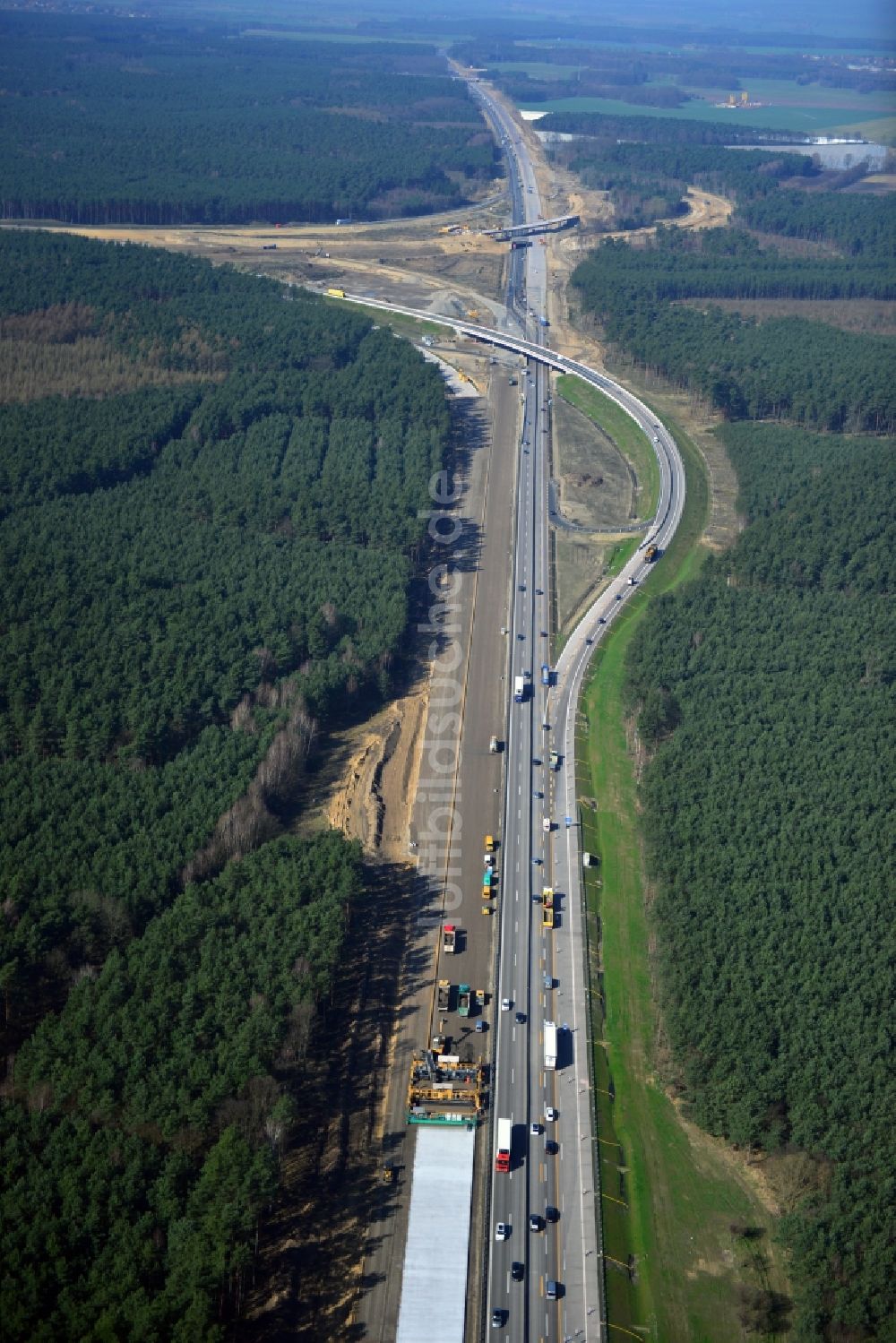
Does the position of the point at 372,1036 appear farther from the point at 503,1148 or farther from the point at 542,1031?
the point at 503,1148

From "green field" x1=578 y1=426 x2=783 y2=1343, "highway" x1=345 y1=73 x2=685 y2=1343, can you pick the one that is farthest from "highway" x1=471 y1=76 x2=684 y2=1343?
"green field" x1=578 y1=426 x2=783 y2=1343

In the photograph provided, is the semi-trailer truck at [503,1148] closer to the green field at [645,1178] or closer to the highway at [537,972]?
the highway at [537,972]

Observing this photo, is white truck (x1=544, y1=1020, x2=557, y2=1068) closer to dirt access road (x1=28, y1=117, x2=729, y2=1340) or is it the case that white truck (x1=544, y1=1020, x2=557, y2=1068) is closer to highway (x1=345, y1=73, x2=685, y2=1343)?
highway (x1=345, y1=73, x2=685, y2=1343)

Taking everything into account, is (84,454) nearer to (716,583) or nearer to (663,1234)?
(716,583)

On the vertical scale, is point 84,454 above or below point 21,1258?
above

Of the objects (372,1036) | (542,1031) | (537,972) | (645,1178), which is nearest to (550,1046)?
(542,1031)

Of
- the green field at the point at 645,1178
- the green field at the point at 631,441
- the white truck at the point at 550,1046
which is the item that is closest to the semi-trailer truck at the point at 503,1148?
the green field at the point at 645,1178

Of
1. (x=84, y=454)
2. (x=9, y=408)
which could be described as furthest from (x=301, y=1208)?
(x=9, y=408)
